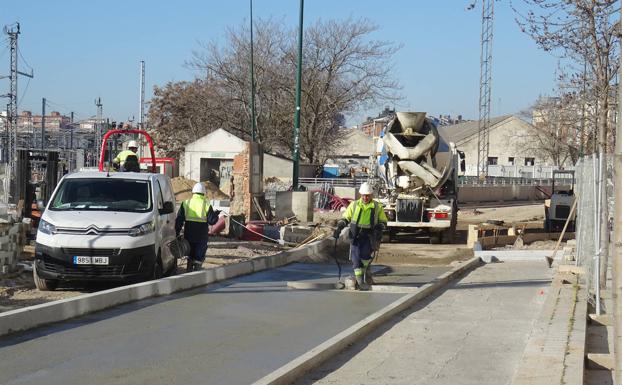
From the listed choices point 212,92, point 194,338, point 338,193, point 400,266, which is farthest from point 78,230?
point 212,92

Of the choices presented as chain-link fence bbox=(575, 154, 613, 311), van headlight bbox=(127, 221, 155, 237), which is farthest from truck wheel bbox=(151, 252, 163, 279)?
chain-link fence bbox=(575, 154, 613, 311)

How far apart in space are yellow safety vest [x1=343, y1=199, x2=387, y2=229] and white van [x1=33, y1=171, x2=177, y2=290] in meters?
3.00

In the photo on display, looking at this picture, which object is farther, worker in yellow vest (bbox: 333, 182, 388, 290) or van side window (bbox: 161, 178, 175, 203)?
van side window (bbox: 161, 178, 175, 203)

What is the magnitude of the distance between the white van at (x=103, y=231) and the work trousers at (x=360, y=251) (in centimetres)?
305

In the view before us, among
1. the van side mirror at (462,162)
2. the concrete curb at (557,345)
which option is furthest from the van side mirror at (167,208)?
the van side mirror at (462,162)

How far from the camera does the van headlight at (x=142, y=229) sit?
41.4 feet

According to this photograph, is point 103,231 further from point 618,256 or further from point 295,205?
A: point 295,205

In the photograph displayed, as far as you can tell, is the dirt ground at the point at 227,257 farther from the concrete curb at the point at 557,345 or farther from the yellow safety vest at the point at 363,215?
the concrete curb at the point at 557,345

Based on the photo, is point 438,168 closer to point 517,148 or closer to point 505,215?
point 505,215

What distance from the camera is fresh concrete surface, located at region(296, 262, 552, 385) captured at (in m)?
7.59

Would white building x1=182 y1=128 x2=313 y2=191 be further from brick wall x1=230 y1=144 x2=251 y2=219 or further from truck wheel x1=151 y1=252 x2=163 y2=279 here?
truck wheel x1=151 y1=252 x2=163 y2=279

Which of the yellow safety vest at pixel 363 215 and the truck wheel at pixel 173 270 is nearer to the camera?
the yellow safety vest at pixel 363 215

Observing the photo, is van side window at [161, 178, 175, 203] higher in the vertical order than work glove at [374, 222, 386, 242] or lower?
higher

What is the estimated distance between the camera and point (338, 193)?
42.3m
